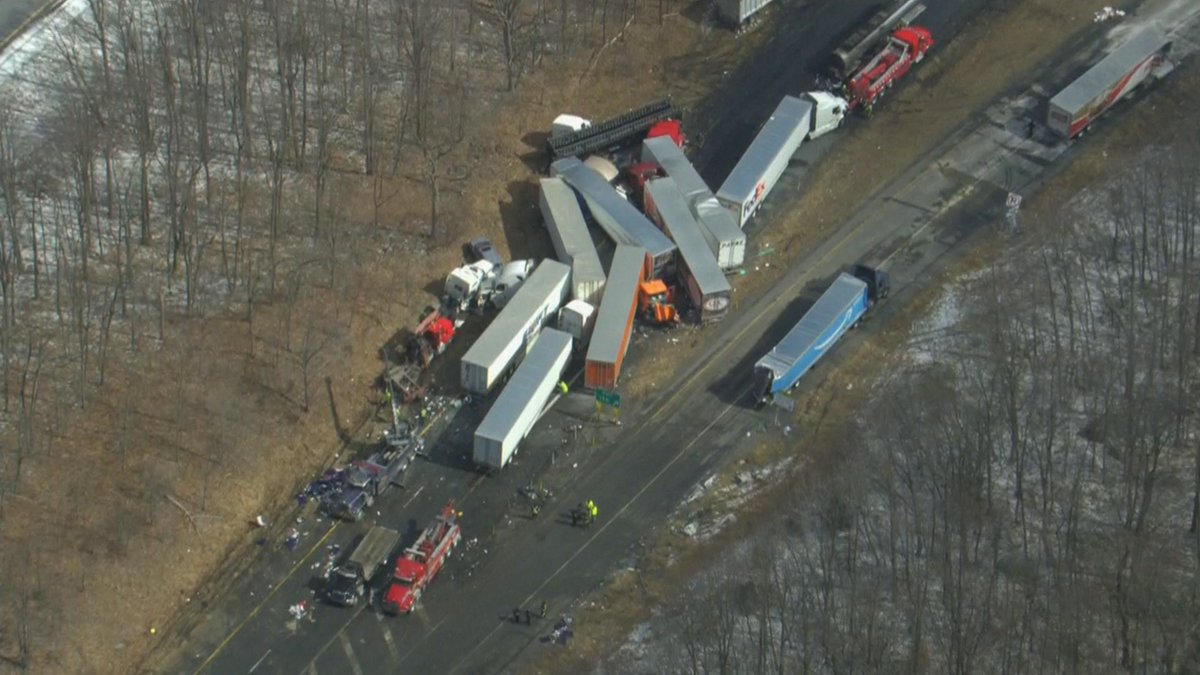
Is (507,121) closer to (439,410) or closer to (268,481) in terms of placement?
(439,410)

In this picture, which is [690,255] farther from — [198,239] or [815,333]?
[198,239]

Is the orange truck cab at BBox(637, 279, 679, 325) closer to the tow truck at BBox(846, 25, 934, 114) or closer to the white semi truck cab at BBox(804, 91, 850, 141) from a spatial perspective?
the white semi truck cab at BBox(804, 91, 850, 141)

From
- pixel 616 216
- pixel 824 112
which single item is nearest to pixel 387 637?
pixel 616 216

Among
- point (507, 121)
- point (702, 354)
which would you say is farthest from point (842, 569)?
point (507, 121)

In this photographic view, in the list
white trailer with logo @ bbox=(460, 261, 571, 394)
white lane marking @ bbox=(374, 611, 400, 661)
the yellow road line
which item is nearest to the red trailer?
white trailer with logo @ bbox=(460, 261, 571, 394)

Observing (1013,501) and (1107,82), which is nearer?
(1013,501)

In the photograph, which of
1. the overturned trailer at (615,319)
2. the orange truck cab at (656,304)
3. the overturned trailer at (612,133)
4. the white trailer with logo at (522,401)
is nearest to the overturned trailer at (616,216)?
the overturned trailer at (615,319)
